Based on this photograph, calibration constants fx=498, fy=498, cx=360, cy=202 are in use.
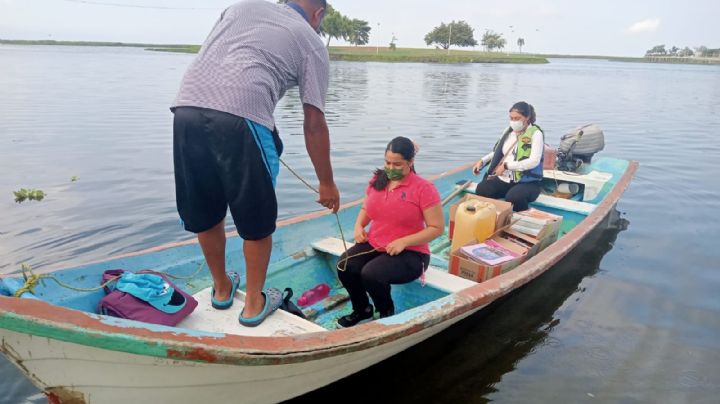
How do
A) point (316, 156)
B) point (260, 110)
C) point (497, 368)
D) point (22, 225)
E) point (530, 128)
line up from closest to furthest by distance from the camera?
point (260, 110) < point (316, 156) < point (497, 368) < point (530, 128) < point (22, 225)

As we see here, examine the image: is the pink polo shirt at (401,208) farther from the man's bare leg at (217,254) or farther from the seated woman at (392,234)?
the man's bare leg at (217,254)

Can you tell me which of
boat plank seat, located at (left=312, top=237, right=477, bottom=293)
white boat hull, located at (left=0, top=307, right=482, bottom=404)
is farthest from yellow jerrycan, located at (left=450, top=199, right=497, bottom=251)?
white boat hull, located at (left=0, top=307, right=482, bottom=404)

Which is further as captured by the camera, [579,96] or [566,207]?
[579,96]

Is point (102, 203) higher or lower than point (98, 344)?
lower

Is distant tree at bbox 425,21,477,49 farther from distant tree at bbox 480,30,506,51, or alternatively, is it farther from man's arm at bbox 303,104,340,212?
man's arm at bbox 303,104,340,212

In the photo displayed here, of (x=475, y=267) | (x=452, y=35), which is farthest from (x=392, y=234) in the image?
(x=452, y=35)

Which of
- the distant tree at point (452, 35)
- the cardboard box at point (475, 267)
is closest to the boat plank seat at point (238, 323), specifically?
the cardboard box at point (475, 267)

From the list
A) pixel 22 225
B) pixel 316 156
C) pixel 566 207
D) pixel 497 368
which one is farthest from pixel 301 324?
pixel 22 225

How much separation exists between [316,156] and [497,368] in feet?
8.21

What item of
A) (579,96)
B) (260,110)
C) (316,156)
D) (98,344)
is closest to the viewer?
(98,344)

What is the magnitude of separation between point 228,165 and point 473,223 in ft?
9.38

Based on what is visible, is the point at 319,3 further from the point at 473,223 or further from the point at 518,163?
the point at 518,163

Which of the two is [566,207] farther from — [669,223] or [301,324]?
[301,324]

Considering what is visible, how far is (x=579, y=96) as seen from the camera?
26.3 meters
